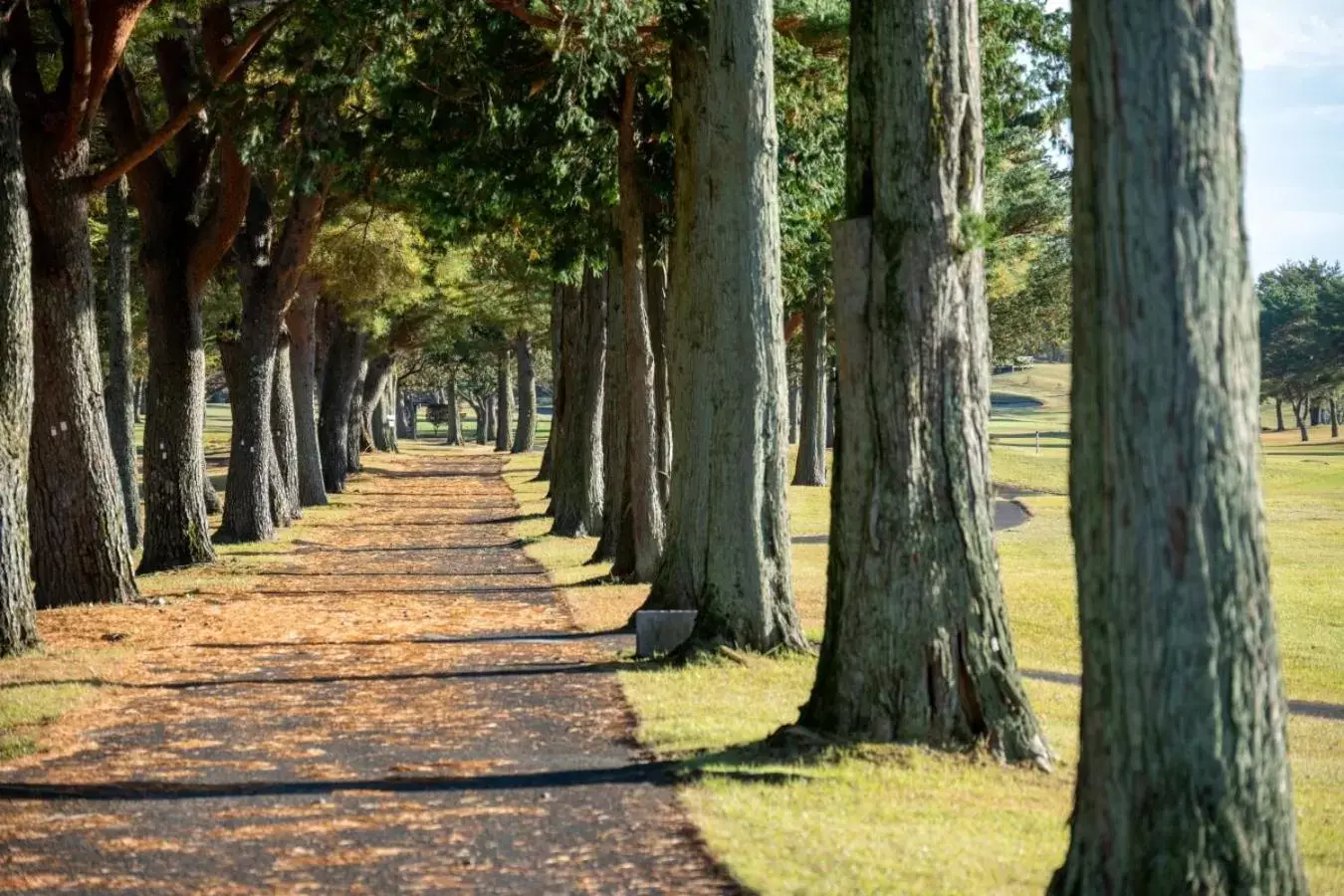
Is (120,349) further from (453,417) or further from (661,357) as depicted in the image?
(453,417)

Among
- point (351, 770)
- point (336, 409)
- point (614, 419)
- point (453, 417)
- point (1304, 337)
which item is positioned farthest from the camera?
point (1304, 337)

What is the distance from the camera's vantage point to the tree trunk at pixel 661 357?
19.2 meters

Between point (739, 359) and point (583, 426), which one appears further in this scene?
point (583, 426)

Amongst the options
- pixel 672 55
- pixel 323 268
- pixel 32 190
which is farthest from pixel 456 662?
pixel 323 268

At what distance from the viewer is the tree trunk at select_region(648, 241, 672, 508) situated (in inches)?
754

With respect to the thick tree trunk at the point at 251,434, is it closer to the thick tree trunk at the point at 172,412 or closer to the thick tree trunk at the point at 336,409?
the thick tree trunk at the point at 172,412

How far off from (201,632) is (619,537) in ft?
18.3

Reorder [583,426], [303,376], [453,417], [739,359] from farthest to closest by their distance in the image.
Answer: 1. [453,417]
2. [303,376]
3. [583,426]
4. [739,359]

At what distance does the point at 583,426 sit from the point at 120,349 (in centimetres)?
719

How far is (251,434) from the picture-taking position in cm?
2595

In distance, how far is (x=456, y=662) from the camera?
45.0ft

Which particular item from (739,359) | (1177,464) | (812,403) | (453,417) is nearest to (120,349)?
(739,359)

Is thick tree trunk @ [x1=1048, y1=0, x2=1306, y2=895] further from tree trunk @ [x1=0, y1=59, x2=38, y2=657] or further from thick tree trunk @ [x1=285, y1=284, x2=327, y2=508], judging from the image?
thick tree trunk @ [x1=285, y1=284, x2=327, y2=508]

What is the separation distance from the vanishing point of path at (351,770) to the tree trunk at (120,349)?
24.6 feet
